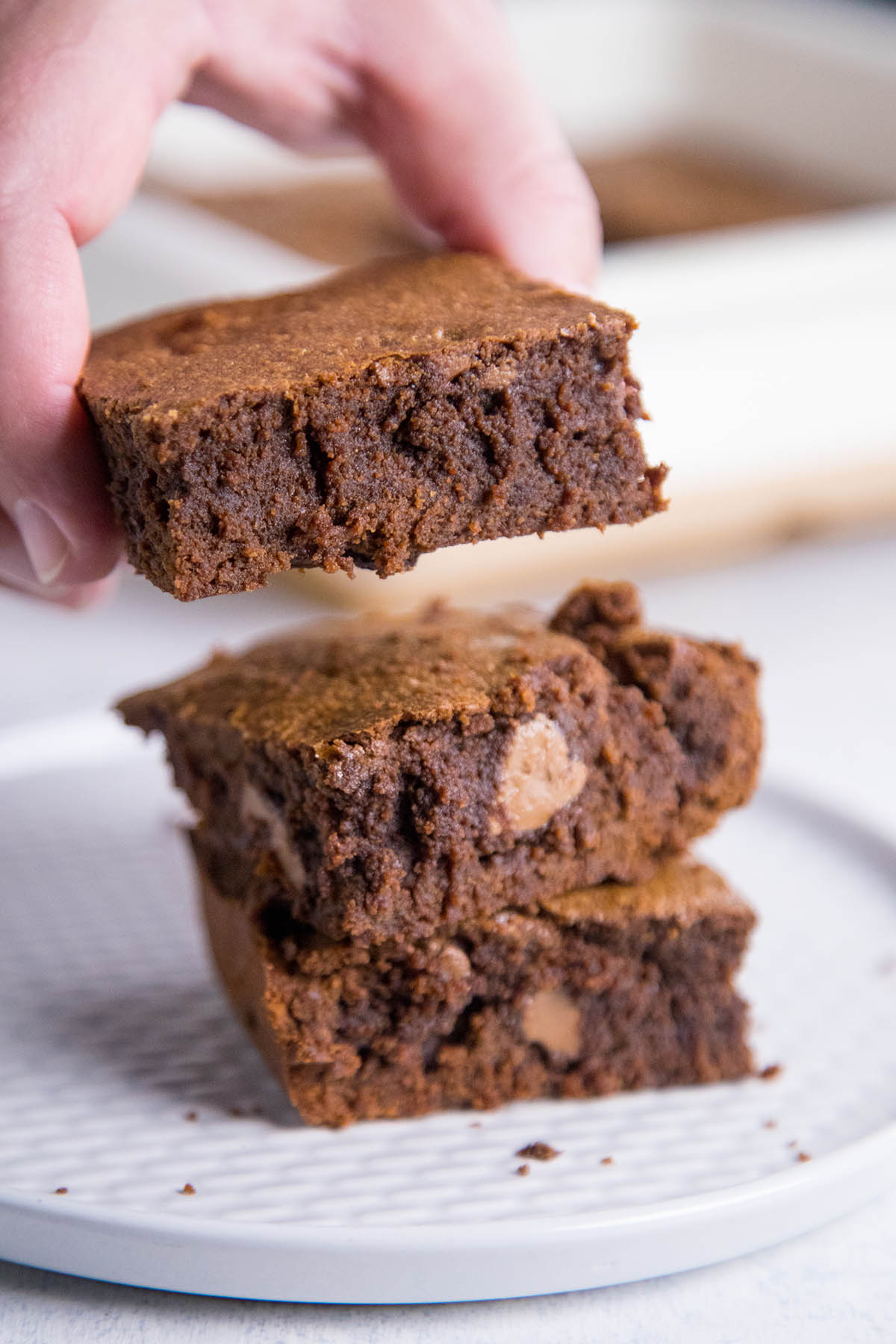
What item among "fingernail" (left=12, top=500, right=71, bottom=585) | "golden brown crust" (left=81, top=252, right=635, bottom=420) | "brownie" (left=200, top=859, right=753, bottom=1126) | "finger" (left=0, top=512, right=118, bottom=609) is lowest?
"brownie" (left=200, top=859, right=753, bottom=1126)

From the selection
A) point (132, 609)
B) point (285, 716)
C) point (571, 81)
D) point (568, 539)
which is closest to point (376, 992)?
point (285, 716)

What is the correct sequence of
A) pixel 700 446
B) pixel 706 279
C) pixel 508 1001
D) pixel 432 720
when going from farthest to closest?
pixel 700 446 → pixel 706 279 → pixel 508 1001 → pixel 432 720

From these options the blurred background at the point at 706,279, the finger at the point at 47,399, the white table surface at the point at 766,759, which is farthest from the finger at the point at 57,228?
the white table surface at the point at 766,759

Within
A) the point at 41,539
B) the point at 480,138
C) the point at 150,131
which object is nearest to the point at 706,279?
the point at 480,138

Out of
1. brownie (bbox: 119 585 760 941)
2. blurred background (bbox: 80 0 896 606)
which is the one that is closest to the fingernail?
brownie (bbox: 119 585 760 941)

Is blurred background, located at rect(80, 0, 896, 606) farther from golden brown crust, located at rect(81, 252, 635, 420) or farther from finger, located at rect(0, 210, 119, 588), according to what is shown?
finger, located at rect(0, 210, 119, 588)

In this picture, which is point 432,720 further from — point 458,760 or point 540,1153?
point 540,1153

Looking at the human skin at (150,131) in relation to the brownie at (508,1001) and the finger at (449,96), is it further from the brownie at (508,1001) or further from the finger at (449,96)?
the brownie at (508,1001)
